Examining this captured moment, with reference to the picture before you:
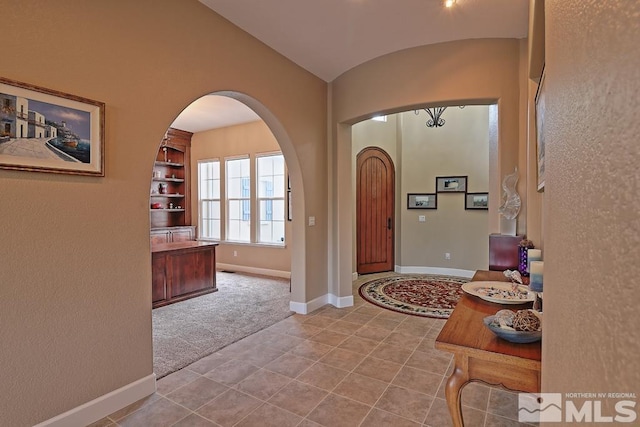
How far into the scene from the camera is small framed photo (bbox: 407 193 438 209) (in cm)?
628

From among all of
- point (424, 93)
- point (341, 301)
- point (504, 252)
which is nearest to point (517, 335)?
point (504, 252)

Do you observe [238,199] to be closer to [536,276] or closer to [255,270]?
[255,270]

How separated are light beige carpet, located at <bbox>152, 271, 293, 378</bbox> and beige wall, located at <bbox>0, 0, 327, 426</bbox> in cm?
63

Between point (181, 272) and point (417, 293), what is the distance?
3588mm

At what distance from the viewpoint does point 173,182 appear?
744cm

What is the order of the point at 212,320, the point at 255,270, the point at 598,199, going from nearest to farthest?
the point at 598,199 → the point at 212,320 → the point at 255,270

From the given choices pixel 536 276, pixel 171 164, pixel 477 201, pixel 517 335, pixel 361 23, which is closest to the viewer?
pixel 517 335

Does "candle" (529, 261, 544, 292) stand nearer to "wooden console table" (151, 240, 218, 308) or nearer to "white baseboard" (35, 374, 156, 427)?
"white baseboard" (35, 374, 156, 427)

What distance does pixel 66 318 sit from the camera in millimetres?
1908

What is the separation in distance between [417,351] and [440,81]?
9.25ft

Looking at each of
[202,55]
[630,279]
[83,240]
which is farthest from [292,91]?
[630,279]

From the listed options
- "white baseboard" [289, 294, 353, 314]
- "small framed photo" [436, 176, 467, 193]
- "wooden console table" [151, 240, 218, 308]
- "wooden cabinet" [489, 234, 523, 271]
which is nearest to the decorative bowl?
"wooden cabinet" [489, 234, 523, 271]

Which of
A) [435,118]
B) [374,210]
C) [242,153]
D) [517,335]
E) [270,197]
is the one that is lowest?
[517,335]

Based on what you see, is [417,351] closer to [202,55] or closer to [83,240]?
[83,240]
